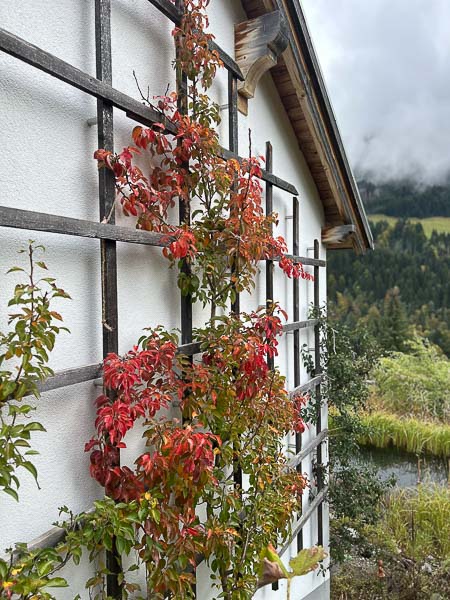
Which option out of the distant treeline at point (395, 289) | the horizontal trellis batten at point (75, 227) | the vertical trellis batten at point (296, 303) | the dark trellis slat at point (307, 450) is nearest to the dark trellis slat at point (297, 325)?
the vertical trellis batten at point (296, 303)

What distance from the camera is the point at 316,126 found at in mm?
3699

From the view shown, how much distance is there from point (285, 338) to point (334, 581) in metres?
2.73

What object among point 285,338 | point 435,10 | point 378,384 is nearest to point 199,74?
point 285,338

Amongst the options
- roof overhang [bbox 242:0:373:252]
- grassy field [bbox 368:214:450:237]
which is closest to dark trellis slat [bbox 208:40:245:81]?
roof overhang [bbox 242:0:373:252]

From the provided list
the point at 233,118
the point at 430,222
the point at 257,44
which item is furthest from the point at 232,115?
the point at 430,222

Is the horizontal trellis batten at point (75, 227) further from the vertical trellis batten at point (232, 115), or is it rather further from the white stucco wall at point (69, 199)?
the vertical trellis batten at point (232, 115)

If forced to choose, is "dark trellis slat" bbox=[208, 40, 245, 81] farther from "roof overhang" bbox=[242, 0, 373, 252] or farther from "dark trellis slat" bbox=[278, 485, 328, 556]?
"dark trellis slat" bbox=[278, 485, 328, 556]

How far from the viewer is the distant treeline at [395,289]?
47.4 feet

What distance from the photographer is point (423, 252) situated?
1577cm

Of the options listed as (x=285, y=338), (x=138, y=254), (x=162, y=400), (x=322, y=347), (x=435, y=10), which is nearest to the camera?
(x=162, y=400)

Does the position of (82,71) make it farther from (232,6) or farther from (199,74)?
(232,6)

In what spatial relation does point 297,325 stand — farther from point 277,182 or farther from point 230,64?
point 230,64

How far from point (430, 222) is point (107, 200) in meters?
17.0

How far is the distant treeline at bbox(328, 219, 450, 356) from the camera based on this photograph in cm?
1445
